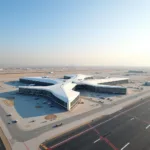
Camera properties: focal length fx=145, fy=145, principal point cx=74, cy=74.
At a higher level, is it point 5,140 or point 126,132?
point 5,140

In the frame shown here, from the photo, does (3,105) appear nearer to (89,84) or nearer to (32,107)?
(32,107)

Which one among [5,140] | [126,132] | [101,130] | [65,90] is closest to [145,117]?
[126,132]

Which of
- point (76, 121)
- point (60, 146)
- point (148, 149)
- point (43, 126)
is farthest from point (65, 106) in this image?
point (148, 149)

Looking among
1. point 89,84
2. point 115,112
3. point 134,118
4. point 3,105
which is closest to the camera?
point 134,118

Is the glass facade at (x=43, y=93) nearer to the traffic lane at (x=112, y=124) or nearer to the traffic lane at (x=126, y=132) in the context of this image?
the traffic lane at (x=112, y=124)

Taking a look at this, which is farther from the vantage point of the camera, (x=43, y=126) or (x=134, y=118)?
(x=134, y=118)

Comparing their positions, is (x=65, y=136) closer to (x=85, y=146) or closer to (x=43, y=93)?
(x=85, y=146)

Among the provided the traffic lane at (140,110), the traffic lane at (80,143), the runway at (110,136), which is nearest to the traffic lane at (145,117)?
the runway at (110,136)
